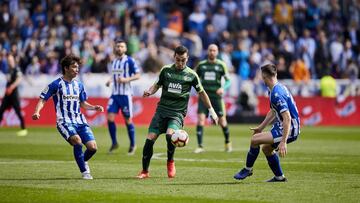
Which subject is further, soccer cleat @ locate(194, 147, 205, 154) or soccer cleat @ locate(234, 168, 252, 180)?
soccer cleat @ locate(194, 147, 205, 154)

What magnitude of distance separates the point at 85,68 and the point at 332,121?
386 inches

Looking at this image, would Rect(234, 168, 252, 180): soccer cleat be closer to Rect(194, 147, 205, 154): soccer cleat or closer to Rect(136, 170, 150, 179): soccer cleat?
Rect(136, 170, 150, 179): soccer cleat

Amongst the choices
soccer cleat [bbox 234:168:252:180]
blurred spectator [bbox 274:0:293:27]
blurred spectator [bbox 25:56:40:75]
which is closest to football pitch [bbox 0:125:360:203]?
soccer cleat [bbox 234:168:252:180]

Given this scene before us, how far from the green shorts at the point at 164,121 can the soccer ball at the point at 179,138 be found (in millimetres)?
296

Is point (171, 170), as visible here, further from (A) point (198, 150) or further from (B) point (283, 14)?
(B) point (283, 14)

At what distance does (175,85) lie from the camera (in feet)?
49.6

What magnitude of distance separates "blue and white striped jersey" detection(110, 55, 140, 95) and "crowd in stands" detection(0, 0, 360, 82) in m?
12.7

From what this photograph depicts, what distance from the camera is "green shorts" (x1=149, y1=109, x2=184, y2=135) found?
1510 centimetres

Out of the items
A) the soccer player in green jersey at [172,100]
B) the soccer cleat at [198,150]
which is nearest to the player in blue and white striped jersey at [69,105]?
the soccer player in green jersey at [172,100]

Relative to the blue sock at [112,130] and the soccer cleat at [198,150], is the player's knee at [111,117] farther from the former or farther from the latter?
the soccer cleat at [198,150]

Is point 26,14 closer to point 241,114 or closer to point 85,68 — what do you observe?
point 85,68

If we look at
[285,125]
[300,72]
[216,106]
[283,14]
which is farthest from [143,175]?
[283,14]

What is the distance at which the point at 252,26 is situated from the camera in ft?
124

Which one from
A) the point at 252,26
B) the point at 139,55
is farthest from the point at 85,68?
the point at 252,26
